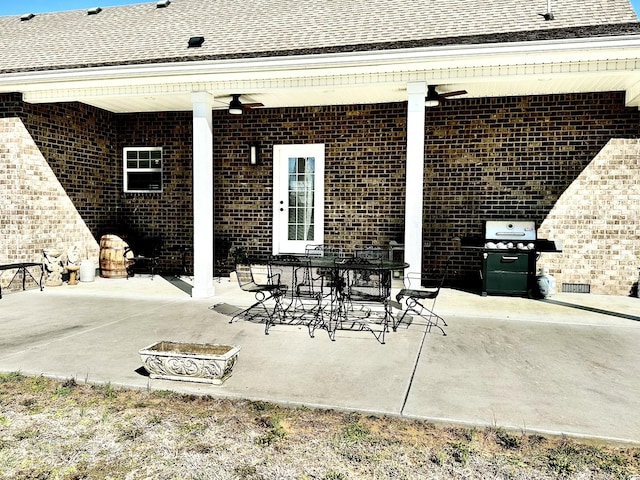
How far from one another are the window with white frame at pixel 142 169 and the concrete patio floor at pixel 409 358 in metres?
3.67

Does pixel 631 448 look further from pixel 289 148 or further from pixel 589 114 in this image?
pixel 289 148

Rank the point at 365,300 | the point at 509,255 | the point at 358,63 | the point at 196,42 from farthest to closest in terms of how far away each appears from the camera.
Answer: the point at 196,42 → the point at 509,255 → the point at 358,63 → the point at 365,300

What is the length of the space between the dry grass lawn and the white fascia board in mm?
4749

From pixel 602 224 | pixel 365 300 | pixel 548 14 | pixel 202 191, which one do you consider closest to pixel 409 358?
pixel 365 300

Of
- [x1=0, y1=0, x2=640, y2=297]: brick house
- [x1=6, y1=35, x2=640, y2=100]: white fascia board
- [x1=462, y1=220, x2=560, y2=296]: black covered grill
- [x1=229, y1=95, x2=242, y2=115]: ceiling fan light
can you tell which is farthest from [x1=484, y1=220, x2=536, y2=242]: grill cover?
[x1=229, y1=95, x2=242, y2=115]: ceiling fan light

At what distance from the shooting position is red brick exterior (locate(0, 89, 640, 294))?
28.8 ft

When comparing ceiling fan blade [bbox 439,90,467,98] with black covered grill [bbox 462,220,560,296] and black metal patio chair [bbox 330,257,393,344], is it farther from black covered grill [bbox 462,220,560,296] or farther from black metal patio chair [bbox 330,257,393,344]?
black metal patio chair [bbox 330,257,393,344]

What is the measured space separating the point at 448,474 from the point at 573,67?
5692 millimetres

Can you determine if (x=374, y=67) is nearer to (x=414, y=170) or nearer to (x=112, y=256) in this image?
(x=414, y=170)

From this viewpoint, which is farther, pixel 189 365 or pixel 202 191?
pixel 202 191

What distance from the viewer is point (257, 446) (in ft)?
10.4

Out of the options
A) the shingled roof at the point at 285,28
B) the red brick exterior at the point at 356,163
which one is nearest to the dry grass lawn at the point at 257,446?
the shingled roof at the point at 285,28

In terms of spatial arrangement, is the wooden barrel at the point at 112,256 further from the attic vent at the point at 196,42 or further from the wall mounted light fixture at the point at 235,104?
the attic vent at the point at 196,42

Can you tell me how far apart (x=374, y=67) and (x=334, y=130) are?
298 centimetres
